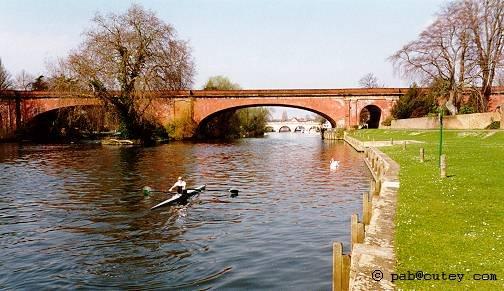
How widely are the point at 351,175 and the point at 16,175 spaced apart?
1880cm

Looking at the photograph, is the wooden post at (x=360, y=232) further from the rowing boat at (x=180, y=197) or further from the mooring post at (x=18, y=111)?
the mooring post at (x=18, y=111)

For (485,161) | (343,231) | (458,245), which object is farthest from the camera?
(485,161)

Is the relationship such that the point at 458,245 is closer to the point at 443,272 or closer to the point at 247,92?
the point at 443,272

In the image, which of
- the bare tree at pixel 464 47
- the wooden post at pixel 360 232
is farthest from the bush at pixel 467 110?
the wooden post at pixel 360 232

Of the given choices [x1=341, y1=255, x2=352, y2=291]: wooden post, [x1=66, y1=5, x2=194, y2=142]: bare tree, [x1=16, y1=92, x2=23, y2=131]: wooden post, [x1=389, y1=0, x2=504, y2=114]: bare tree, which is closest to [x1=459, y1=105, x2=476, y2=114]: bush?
[x1=389, y1=0, x2=504, y2=114]: bare tree

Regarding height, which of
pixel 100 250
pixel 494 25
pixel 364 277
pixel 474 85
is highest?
pixel 494 25

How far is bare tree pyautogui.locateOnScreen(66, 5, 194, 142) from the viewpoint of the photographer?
49875 mm

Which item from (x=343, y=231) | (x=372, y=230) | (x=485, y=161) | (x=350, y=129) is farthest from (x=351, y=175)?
(x=350, y=129)

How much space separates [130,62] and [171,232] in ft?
138

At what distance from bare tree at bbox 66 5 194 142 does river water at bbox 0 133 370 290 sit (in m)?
27.1

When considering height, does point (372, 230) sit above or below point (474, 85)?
below

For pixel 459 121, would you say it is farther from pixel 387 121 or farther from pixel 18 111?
pixel 18 111

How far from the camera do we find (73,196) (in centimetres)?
1869

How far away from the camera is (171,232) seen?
42.1 feet
